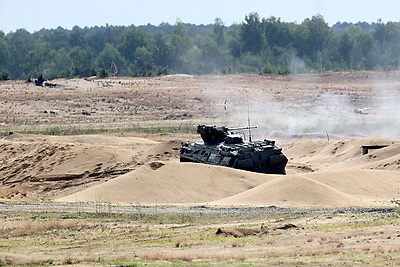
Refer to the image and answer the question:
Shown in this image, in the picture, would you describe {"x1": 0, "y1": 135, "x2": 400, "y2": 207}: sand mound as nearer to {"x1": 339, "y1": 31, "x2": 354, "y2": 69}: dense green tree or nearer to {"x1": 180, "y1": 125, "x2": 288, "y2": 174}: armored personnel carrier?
{"x1": 180, "y1": 125, "x2": 288, "y2": 174}: armored personnel carrier

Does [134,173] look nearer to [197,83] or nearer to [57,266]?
[57,266]

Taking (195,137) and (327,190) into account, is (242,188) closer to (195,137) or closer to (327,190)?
(327,190)

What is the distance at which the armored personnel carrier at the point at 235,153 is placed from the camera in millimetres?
43844

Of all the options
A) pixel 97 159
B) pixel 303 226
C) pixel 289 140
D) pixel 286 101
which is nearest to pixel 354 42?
pixel 286 101

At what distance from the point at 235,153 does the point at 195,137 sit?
19900 mm

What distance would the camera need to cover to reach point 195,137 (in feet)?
209

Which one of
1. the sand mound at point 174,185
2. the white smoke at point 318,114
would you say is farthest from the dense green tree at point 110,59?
the sand mound at point 174,185

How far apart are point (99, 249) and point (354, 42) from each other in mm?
123784

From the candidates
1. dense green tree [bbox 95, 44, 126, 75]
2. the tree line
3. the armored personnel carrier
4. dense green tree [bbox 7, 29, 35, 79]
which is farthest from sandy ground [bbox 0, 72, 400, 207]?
dense green tree [bbox 7, 29, 35, 79]

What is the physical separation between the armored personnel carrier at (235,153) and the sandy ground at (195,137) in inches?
66.9

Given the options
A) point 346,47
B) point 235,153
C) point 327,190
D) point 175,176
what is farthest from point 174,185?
point 346,47

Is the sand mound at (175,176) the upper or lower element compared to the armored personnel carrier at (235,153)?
lower

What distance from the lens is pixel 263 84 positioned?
3912 inches

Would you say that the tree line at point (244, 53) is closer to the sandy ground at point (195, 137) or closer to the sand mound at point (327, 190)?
the sandy ground at point (195, 137)
